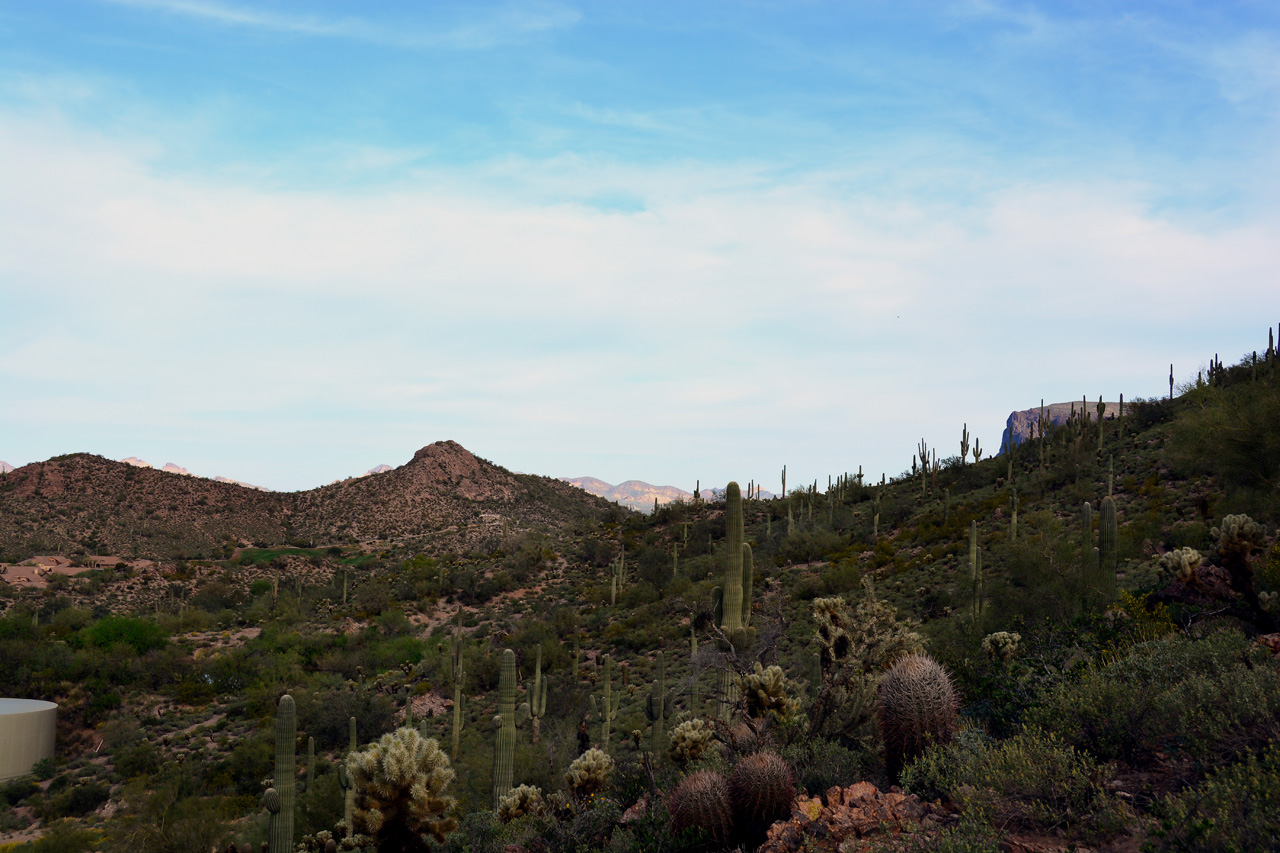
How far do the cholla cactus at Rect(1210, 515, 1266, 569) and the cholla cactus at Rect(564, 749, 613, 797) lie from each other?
10091 millimetres

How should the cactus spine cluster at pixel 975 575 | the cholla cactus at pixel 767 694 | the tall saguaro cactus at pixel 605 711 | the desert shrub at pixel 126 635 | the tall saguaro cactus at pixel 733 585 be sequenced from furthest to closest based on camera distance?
1. the desert shrub at pixel 126 635
2. the cactus spine cluster at pixel 975 575
3. the tall saguaro cactus at pixel 605 711
4. the tall saguaro cactus at pixel 733 585
5. the cholla cactus at pixel 767 694

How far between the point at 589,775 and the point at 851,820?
4915mm

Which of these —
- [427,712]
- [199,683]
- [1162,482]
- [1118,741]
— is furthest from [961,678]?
[199,683]

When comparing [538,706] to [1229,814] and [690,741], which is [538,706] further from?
[1229,814]

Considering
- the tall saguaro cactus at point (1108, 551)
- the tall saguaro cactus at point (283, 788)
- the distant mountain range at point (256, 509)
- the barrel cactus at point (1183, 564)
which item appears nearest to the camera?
the barrel cactus at point (1183, 564)

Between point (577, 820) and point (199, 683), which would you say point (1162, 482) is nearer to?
point (577, 820)

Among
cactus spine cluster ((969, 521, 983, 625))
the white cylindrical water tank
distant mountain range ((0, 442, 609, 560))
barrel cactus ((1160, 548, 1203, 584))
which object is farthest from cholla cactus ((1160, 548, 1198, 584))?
distant mountain range ((0, 442, 609, 560))

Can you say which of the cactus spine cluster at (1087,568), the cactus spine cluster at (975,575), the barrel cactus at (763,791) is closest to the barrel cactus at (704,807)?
the barrel cactus at (763,791)

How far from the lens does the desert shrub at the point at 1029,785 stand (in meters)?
5.48

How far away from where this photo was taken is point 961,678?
10891mm

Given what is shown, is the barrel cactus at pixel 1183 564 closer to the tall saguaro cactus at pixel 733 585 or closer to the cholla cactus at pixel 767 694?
the cholla cactus at pixel 767 694

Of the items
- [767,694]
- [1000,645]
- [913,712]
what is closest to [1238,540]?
[1000,645]

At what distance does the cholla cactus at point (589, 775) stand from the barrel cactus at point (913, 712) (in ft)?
13.5

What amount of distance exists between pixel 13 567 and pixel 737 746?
57.2m
